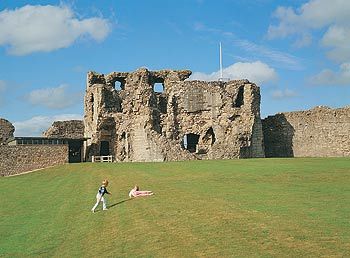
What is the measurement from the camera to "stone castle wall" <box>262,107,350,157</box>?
137 feet

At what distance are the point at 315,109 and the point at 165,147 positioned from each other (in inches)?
524

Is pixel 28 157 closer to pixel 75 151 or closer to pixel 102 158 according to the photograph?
pixel 102 158

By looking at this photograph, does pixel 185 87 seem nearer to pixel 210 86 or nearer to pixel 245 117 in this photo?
pixel 210 86

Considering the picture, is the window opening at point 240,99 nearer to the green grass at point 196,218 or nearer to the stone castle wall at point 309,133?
the stone castle wall at point 309,133

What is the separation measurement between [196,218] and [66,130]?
42010 mm

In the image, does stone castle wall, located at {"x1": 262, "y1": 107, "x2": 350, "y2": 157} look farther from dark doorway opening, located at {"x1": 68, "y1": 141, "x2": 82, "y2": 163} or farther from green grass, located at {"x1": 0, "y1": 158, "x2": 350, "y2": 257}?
green grass, located at {"x1": 0, "y1": 158, "x2": 350, "y2": 257}

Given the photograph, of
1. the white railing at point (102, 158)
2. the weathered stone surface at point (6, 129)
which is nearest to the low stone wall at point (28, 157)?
the white railing at point (102, 158)

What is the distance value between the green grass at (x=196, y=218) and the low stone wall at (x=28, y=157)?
1664 centimetres

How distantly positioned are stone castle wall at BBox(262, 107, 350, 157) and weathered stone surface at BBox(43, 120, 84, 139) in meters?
20.2

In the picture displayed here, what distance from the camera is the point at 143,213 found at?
1609 centimetres

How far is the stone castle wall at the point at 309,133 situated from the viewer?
137 feet

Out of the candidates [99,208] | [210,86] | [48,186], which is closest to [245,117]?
[210,86]

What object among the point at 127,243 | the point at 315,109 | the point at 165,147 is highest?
the point at 315,109

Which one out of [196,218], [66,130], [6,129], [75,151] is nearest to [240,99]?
[75,151]
